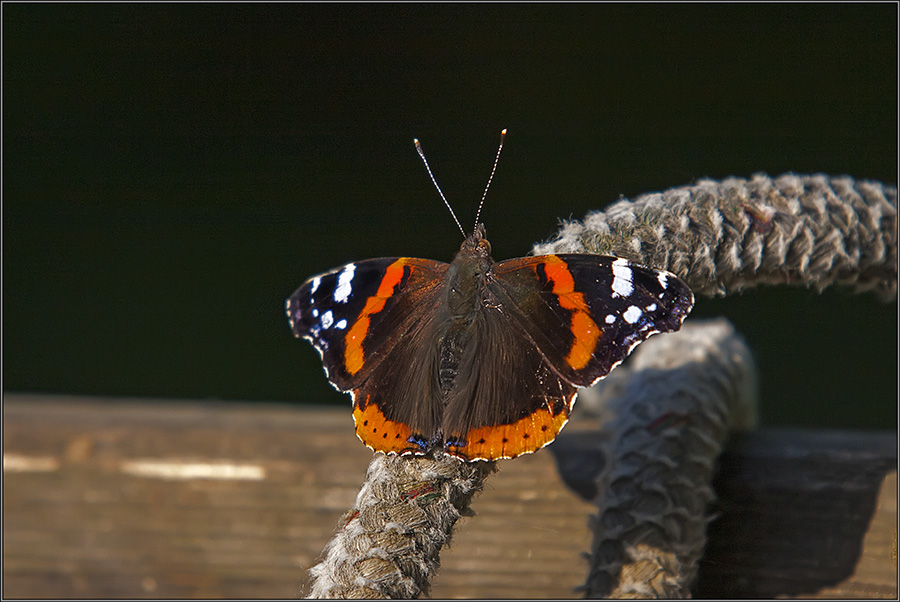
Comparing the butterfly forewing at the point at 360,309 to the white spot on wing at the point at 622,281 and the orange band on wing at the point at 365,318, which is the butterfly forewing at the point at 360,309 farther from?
the white spot on wing at the point at 622,281

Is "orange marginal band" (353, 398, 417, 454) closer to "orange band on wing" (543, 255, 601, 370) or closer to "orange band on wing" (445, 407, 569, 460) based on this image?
"orange band on wing" (445, 407, 569, 460)

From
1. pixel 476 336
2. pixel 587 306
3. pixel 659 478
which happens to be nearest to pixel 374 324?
pixel 476 336

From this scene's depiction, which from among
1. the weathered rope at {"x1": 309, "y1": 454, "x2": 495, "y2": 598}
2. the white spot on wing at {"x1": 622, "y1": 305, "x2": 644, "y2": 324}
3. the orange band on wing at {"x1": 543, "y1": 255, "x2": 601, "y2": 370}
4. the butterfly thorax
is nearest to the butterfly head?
the butterfly thorax

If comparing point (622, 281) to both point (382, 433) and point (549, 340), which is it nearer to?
point (549, 340)

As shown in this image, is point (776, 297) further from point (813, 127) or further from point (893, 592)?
point (893, 592)

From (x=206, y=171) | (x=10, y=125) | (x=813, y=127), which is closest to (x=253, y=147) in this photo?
(x=206, y=171)

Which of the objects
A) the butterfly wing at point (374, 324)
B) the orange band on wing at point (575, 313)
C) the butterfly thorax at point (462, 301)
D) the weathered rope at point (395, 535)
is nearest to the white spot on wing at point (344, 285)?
the butterfly wing at point (374, 324)
